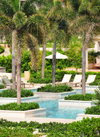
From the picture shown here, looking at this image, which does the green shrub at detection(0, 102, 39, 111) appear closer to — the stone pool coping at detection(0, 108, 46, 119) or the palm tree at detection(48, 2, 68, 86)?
the stone pool coping at detection(0, 108, 46, 119)

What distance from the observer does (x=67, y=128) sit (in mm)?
10805

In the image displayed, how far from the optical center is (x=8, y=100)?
65.7ft

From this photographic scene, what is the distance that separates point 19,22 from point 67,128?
5.87 metres

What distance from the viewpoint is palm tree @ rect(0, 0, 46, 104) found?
1565cm

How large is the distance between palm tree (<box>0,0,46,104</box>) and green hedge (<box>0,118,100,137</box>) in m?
3.16

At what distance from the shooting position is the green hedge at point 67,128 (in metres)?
10.1

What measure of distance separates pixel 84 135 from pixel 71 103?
9.17 metres

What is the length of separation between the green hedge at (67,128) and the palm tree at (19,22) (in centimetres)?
316

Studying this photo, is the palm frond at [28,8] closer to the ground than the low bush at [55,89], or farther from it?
farther from it

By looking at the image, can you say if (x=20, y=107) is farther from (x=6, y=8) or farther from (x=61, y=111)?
(x=6, y=8)

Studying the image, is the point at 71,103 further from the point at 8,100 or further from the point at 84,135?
the point at 84,135

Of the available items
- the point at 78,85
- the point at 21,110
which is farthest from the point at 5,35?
the point at 78,85

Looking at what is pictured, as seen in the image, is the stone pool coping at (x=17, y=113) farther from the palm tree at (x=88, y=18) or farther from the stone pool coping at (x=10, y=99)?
the palm tree at (x=88, y=18)

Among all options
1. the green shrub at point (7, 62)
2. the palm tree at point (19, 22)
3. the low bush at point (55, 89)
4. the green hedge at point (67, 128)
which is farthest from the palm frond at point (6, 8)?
the green shrub at point (7, 62)
